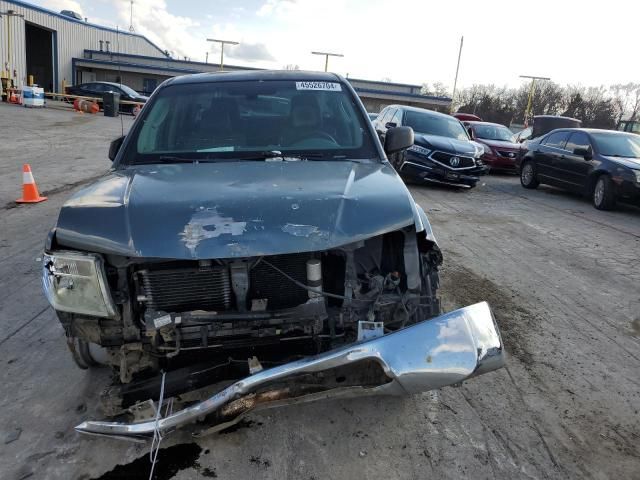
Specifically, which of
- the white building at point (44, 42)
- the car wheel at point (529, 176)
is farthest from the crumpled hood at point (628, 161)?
the white building at point (44, 42)

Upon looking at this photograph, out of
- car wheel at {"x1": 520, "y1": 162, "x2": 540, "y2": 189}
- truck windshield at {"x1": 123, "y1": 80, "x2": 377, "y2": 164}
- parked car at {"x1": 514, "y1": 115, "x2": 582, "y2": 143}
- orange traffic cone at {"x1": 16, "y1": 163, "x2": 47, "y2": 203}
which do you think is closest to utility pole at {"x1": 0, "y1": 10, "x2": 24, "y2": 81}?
orange traffic cone at {"x1": 16, "y1": 163, "x2": 47, "y2": 203}

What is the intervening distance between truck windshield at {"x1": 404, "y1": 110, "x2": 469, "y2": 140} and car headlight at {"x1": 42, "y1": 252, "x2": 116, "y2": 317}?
32.3 ft

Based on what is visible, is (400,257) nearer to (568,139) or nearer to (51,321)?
(51,321)

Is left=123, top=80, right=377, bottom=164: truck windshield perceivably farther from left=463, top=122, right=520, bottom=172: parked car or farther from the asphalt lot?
left=463, top=122, right=520, bottom=172: parked car

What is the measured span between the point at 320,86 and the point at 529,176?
9.67 metres

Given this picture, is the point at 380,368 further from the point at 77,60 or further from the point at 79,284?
the point at 77,60

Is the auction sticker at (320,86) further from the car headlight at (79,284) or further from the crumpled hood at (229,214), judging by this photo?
the car headlight at (79,284)

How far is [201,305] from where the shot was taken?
248 centimetres

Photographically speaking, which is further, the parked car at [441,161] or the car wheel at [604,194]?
the parked car at [441,161]

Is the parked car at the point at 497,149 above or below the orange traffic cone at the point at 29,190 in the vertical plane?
above

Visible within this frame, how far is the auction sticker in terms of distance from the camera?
387cm

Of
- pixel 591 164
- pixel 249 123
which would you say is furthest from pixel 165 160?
pixel 591 164

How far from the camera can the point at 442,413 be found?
9.32 feet

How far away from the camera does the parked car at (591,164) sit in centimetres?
914
